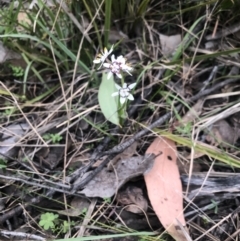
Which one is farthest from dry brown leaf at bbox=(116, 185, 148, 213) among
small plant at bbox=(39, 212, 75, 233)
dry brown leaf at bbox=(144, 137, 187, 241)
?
small plant at bbox=(39, 212, 75, 233)

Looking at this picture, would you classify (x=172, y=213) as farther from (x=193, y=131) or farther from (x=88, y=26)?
(x=88, y=26)

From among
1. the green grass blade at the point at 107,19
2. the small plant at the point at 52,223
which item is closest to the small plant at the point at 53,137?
the small plant at the point at 52,223

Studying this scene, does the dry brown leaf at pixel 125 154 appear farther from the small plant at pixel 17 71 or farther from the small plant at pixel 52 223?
the small plant at pixel 17 71

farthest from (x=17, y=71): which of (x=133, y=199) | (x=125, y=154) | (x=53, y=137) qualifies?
(x=133, y=199)

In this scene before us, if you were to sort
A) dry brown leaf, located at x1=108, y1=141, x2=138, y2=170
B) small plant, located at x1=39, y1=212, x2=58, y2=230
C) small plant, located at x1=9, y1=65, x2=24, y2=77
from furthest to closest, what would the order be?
1. small plant, located at x1=9, y1=65, x2=24, y2=77
2. dry brown leaf, located at x1=108, y1=141, x2=138, y2=170
3. small plant, located at x1=39, y1=212, x2=58, y2=230

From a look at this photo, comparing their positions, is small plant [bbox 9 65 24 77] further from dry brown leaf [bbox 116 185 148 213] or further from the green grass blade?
dry brown leaf [bbox 116 185 148 213]

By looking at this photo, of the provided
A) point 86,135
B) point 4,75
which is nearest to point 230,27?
point 86,135

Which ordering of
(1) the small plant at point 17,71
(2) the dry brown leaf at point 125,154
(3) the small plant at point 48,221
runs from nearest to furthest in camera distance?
(3) the small plant at point 48,221 → (2) the dry brown leaf at point 125,154 → (1) the small plant at point 17,71

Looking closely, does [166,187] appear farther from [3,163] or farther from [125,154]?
[3,163]
